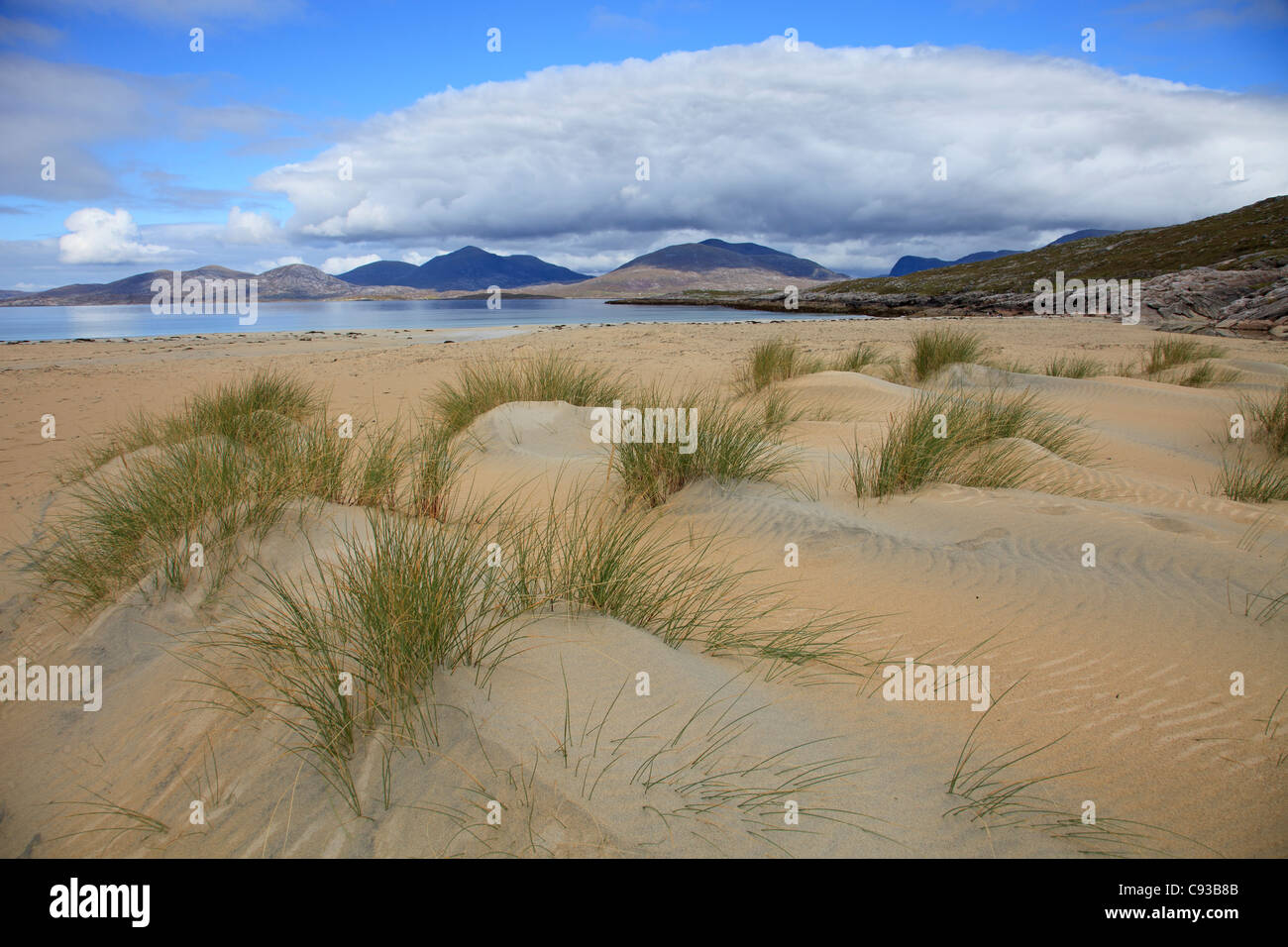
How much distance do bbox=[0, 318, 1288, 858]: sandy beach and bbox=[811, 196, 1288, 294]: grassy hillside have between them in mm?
38409

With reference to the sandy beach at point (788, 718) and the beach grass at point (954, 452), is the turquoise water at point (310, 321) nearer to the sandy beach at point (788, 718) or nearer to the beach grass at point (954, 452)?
the beach grass at point (954, 452)

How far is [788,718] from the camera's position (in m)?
2.20

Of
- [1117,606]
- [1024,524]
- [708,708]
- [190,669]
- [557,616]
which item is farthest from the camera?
[1024,524]

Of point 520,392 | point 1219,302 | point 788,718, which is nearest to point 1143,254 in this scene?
point 1219,302

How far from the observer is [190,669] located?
2381 mm

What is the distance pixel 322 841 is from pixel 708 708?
1.17 meters

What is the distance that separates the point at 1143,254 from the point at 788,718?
56.5 meters

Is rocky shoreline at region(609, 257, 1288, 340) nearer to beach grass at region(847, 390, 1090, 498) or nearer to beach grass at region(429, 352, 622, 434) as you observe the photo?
beach grass at region(847, 390, 1090, 498)

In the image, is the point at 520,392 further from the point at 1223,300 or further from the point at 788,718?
the point at 1223,300

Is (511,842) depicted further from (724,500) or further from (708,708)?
(724,500)

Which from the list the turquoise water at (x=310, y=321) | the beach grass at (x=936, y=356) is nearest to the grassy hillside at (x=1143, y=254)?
the turquoise water at (x=310, y=321)

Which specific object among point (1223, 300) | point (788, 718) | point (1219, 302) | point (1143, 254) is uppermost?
point (1143, 254)
